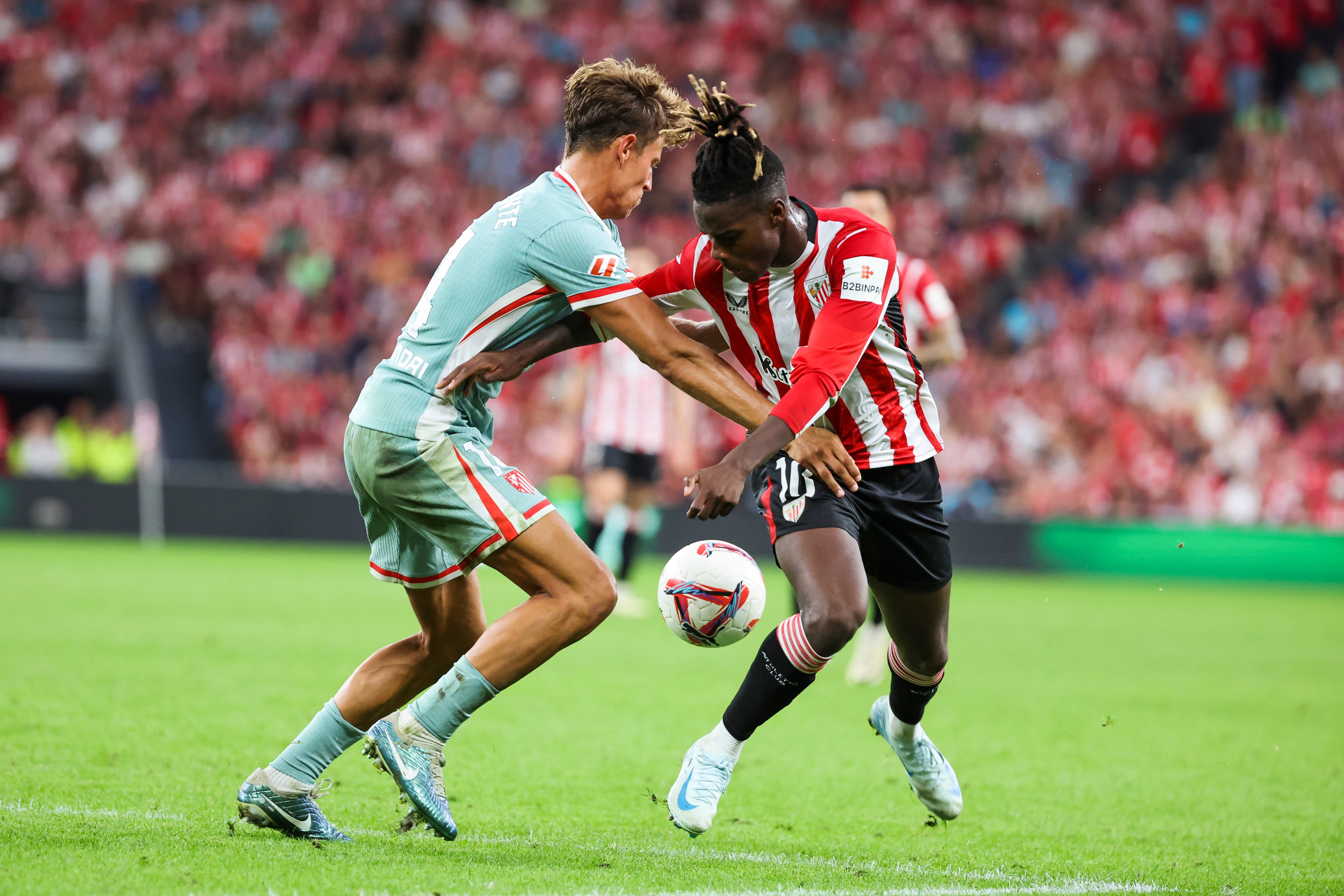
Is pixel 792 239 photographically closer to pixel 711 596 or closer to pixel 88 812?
pixel 711 596

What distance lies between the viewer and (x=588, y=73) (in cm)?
462

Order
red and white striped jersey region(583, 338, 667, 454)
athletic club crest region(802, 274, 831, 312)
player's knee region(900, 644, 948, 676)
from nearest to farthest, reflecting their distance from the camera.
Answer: athletic club crest region(802, 274, 831, 312) < player's knee region(900, 644, 948, 676) < red and white striped jersey region(583, 338, 667, 454)

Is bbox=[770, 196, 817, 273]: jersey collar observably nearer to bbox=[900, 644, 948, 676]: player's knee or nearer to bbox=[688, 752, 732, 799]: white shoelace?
bbox=[900, 644, 948, 676]: player's knee

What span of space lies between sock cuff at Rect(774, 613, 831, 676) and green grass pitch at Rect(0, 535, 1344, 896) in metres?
0.61

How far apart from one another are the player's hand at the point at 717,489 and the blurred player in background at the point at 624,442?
24.3 feet

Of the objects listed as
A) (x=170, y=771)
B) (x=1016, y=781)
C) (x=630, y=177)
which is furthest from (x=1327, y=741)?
(x=170, y=771)

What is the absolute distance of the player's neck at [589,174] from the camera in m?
4.58

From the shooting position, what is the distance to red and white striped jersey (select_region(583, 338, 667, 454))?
11695 mm

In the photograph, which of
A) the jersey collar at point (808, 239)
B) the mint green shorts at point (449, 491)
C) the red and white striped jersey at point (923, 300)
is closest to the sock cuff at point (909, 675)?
the jersey collar at point (808, 239)

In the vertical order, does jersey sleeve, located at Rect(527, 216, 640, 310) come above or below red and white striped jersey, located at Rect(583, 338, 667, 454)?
above

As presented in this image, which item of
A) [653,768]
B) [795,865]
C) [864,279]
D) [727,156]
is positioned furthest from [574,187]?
[653,768]

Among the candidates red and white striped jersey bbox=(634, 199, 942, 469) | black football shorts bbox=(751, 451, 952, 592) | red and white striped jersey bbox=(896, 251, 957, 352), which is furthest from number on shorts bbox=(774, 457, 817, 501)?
red and white striped jersey bbox=(896, 251, 957, 352)

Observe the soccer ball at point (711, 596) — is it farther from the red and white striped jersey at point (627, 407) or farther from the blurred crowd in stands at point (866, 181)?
the blurred crowd in stands at point (866, 181)

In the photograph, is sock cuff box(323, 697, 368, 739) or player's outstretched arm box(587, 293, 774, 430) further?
sock cuff box(323, 697, 368, 739)
